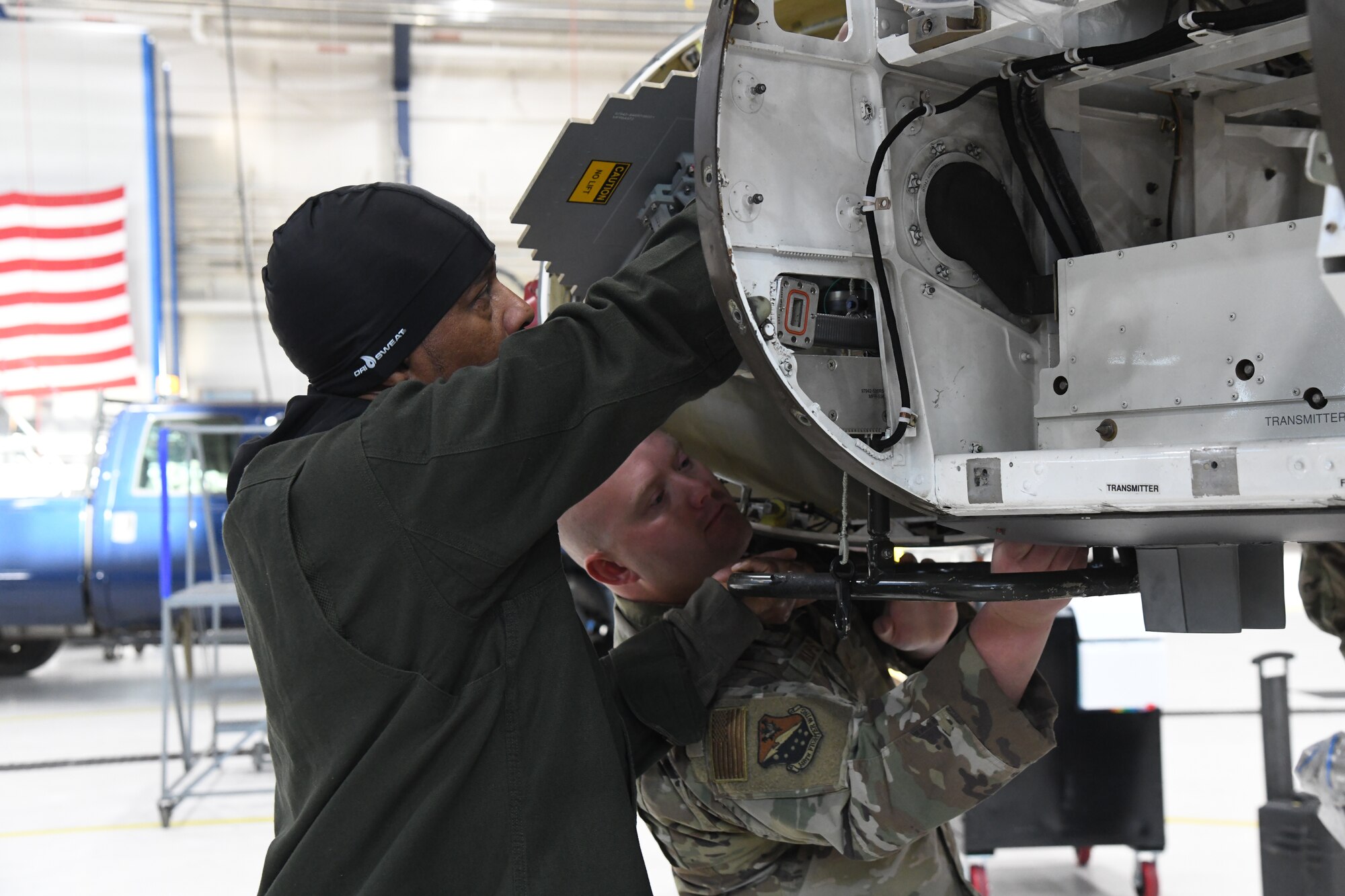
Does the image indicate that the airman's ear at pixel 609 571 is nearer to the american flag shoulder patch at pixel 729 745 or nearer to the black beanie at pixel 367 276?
the american flag shoulder patch at pixel 729 745

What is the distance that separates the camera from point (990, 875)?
4598mm

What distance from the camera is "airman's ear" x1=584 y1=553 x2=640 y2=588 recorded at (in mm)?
2160

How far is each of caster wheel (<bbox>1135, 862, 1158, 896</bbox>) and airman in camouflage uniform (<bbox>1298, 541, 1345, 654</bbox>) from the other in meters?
2.16

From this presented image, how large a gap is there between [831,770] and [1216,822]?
13.2 feet

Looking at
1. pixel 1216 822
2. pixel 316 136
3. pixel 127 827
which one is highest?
pixel 316 136

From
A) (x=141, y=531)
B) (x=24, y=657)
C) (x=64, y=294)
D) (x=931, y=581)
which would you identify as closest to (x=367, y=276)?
(x=931, y=581)

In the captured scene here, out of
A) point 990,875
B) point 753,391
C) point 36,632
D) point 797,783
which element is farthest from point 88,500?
point 797,783

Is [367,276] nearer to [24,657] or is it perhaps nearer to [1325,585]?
[1325,585]

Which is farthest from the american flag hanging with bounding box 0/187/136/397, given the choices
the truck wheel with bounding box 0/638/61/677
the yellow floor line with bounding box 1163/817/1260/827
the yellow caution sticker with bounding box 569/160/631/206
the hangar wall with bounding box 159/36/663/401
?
the yellow caution sticker with bounding box 569/160/631/206

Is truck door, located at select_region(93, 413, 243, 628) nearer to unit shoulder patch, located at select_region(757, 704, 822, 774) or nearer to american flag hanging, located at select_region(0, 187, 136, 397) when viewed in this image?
american flag hanging, located at select_region(0, 187, 136, 397)

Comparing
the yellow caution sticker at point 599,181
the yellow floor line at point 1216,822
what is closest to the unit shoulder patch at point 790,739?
the yellow caution sticker at point 599,181

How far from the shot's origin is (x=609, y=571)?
2184 mm

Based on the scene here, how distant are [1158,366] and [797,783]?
0.78 m

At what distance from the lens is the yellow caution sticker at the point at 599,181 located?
1873 millimetres
